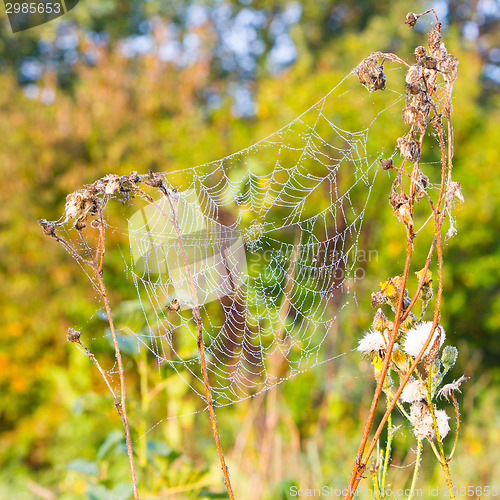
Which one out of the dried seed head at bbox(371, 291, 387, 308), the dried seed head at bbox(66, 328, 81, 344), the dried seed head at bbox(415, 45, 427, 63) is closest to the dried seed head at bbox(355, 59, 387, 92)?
the dried seed head at bbox(415, 45, 427, 63)

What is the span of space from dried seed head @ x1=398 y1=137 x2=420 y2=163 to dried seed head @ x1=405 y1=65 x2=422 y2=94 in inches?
2.5

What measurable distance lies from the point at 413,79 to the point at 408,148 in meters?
0.09

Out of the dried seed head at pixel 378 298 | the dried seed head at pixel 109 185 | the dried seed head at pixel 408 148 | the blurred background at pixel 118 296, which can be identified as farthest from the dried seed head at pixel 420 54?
the blurred background at pixel 118 296

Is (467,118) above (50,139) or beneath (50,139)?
beneath

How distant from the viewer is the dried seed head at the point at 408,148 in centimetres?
73

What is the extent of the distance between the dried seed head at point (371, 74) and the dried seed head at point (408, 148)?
138mm

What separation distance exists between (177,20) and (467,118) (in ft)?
26.8

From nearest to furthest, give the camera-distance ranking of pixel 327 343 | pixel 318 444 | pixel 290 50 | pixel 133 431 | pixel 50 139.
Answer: pixel 133 431
pixel 318 444
pixel 327 343
pixel 50 139
pixel 290 50

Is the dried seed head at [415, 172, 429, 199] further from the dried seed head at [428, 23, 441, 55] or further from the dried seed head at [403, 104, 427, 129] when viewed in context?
the dried seed head at [428, 23, 441, 55]

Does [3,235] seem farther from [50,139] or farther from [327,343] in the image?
[327,343]

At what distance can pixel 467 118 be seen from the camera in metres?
5.42

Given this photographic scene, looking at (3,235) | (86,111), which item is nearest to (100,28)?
(86,111)

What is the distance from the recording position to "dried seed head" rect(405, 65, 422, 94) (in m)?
0.73

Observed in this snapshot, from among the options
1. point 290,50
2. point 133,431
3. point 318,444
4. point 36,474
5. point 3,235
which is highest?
point 290,50
